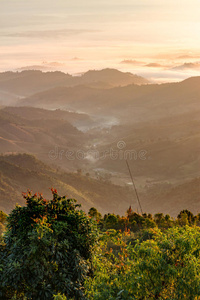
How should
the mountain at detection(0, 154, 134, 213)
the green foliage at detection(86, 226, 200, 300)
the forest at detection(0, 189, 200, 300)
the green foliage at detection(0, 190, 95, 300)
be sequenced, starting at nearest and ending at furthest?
1. the green foliage at detection(86, 226, 200, 300)
2. the forest at detection(0, 189, 200, 300)
3. the green foliage at detection(0, 190, 95, 300)
4. the mountain at detection(0, 154, 134, 213)

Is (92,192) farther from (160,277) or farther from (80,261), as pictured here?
(160,277)

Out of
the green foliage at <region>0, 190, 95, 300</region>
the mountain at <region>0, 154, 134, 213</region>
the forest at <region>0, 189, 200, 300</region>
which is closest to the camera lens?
the forest at <region>0, 189, 200, 300</region>

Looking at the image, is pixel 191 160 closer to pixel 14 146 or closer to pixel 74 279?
pixel 14 146

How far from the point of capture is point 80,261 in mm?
15891

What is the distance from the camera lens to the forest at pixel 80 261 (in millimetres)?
12016

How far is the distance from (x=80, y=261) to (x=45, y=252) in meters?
1.63

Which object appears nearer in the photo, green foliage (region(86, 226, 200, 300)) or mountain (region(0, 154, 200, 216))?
green foliage (region(86, 226, 200, 300))

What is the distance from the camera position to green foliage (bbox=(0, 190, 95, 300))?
1511 centimetres

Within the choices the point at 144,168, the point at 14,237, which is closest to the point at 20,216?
the point at 14,237

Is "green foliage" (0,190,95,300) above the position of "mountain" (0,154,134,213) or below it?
below

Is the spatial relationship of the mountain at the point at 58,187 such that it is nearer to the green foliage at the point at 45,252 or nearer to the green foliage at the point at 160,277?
the green foliage at the point at 45,252

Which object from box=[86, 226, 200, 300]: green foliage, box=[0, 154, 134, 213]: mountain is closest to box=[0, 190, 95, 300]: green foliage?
box=[86, 226, 200, 300]: green foliage

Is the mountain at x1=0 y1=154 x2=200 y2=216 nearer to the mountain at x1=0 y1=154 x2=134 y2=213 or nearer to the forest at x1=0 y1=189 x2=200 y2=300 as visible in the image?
the mountain at x1=0 y1=154 x2=134 y2=213

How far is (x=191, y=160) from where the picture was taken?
149 meters
